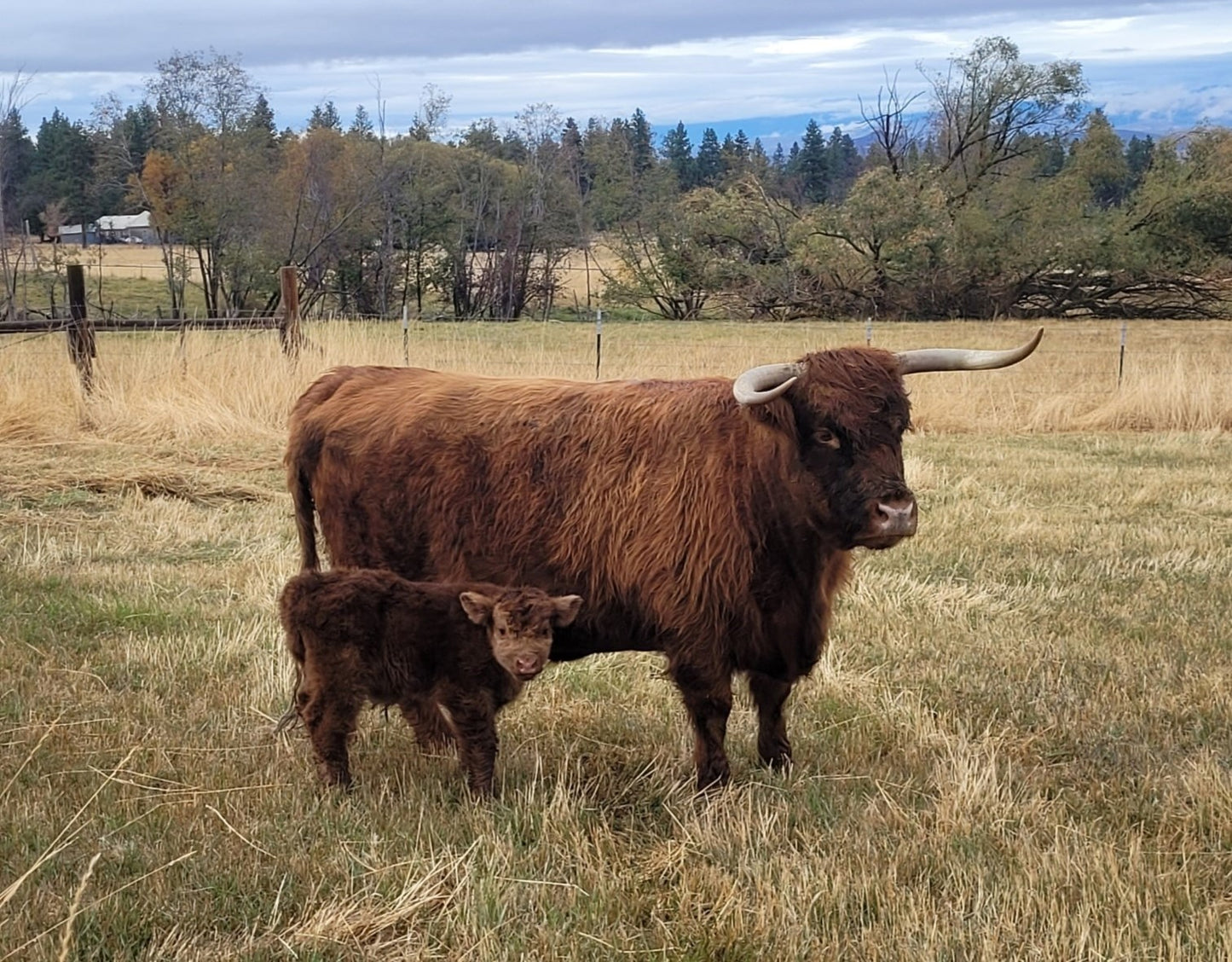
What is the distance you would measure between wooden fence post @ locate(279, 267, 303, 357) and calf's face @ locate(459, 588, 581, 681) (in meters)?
11.4

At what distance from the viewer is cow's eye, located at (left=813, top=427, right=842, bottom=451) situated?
4445mm

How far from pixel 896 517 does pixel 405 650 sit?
1.71 m

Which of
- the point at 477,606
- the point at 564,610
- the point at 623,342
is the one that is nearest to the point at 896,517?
the point at 564,610

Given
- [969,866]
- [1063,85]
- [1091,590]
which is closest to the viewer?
[969,866]

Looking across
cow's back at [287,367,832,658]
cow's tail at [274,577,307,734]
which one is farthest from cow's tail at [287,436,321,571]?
cow's tail at [274,577,307,734]

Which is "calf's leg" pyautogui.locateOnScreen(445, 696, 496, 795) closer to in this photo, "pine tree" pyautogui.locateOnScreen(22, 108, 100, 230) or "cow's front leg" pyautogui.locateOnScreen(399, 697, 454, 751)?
"cow's front leg" pyautogui.locateOnScreen(399, 697, 454, 751)

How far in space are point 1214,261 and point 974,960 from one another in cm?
4281

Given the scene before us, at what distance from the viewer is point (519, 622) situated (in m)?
4.27

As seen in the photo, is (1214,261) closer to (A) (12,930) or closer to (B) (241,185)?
(B) (241,185)

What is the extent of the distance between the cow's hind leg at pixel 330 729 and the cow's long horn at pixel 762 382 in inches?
67.1

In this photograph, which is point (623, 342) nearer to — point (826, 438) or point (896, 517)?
point (826, 438)

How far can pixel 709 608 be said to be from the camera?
15.0 ft

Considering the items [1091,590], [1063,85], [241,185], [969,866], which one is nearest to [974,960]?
[969,866]

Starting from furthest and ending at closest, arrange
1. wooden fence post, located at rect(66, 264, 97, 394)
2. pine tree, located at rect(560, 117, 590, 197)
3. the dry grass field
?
pine tree, located at rect(560, 117, 590, 197) → wooden fence post, located at rect(66, 264, 97, 394) → the dry grass field
